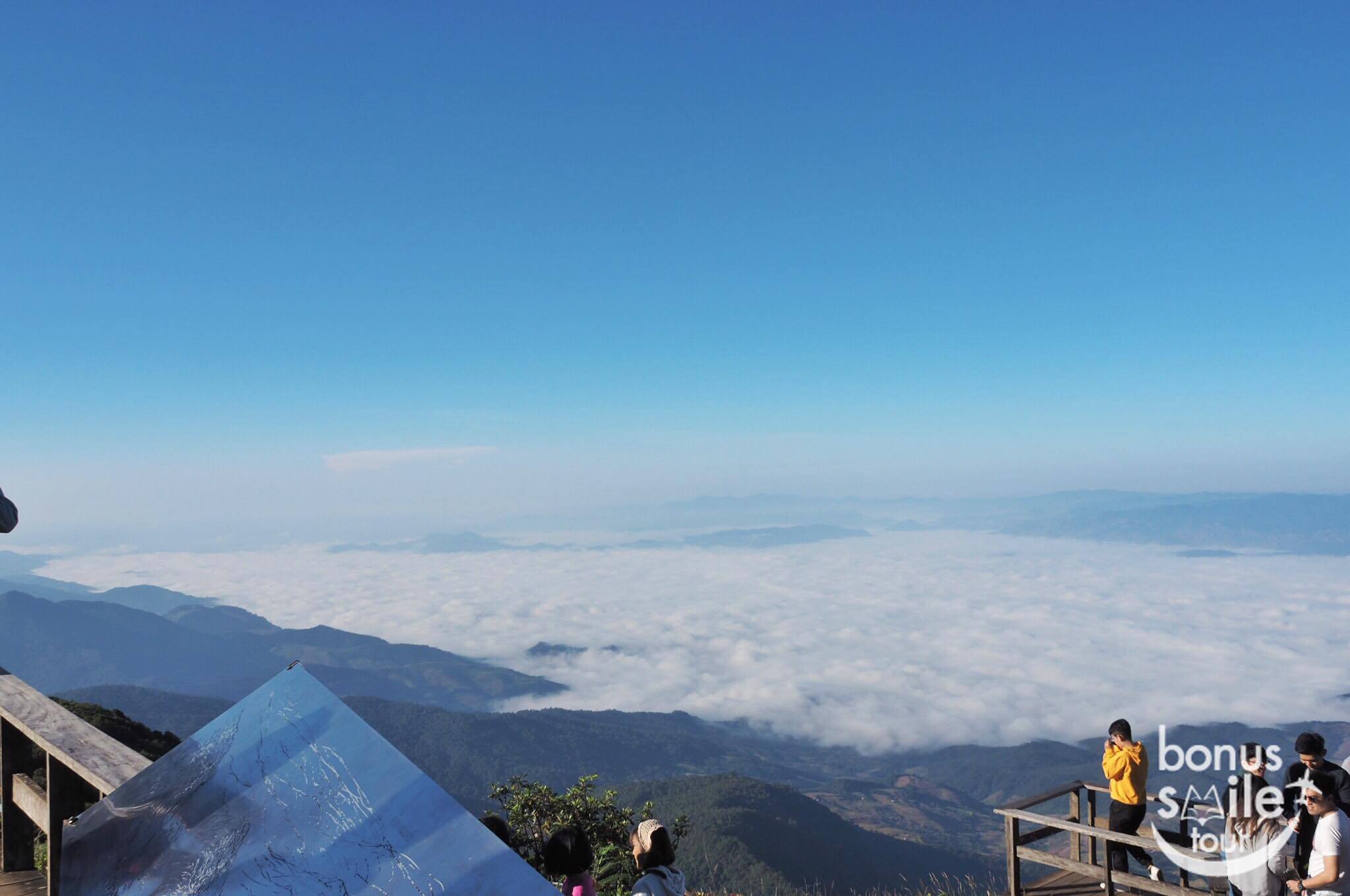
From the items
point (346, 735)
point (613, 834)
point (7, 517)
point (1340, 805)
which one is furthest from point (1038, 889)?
point (7, 517)

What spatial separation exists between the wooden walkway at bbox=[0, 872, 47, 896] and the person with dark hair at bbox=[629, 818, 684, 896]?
3.02m

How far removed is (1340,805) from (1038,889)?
3716mm

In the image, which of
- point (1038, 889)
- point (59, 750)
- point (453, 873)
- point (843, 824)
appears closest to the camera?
point (453, 873)

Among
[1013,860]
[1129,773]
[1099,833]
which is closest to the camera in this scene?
[1099,833]

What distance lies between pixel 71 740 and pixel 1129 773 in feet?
30.6

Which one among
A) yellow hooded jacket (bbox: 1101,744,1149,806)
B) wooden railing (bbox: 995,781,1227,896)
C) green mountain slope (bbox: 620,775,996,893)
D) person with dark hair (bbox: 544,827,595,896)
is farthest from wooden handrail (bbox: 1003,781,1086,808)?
green mountain slope (bbox: 620,775,996,893)

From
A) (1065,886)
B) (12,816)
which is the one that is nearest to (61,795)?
(12,816)

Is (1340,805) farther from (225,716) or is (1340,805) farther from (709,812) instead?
(709,812)

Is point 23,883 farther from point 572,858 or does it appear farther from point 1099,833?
point 1099,833

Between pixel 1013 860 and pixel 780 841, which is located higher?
pixel 1013 860

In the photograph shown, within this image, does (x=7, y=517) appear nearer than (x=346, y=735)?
No

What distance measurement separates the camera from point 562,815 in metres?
9.94

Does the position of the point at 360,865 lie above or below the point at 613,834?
above

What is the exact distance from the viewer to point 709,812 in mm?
79938
